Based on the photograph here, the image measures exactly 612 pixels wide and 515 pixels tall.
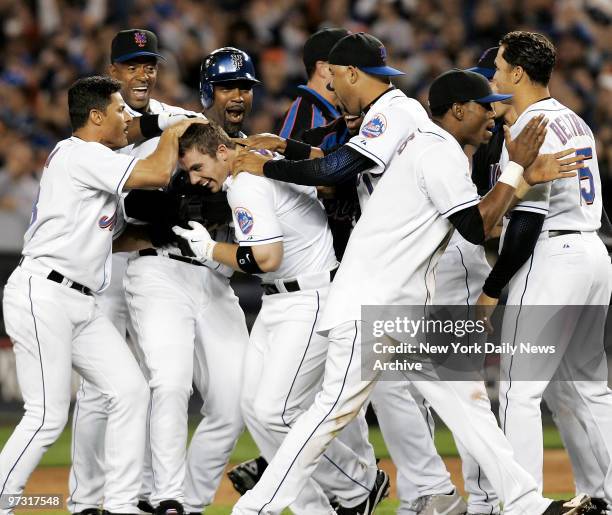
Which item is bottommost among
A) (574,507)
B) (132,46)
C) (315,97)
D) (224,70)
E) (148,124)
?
(574,507)

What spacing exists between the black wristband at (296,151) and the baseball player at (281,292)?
0.50 ft

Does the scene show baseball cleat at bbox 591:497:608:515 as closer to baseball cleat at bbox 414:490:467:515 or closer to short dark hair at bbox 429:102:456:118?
baseball cleat at bbox 414:490:467:515

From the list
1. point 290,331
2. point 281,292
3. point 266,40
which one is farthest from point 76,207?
point 266,40

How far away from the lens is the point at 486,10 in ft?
43.7

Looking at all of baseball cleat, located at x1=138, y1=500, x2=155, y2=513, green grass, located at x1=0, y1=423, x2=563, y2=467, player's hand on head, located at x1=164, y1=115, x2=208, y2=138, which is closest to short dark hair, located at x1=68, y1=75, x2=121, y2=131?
player's hand on head, located at x1=164, y1=115, x2=208, y2=138

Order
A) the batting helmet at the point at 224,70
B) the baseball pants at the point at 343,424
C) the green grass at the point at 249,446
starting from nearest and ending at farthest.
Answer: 1. the baseball pants at the point at 343,424
2. the batting helmet at the point at 224,70
3. the green grass at the point at 249,446

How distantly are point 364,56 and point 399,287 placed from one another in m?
1.04

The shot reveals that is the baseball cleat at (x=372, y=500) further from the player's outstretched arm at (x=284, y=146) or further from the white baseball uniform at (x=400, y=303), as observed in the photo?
the player's outstretched arm at (x=284, y=146)

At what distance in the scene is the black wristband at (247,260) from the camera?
5.04 m

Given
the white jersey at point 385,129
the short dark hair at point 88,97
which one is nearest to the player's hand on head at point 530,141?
the white jersey at point 385,129

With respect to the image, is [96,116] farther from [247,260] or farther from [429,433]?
[429,433]

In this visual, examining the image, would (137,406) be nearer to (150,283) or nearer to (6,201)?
(150,283)

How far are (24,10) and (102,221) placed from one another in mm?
8505

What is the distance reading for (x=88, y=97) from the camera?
5.23 metres
